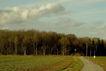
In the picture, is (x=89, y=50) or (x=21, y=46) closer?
(x=21, y=46)

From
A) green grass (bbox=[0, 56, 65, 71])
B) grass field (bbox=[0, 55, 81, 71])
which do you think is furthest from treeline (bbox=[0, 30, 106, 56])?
grass field (bbox=[0, 55, 81, 71])

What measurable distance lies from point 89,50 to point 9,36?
64.5 metres

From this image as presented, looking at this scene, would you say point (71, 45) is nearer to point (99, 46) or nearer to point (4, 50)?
point (99, 46)

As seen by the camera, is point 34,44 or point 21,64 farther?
point 34,44

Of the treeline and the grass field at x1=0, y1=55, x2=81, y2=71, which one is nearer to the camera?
the grass field at x1=0, y1=55, x2=81, y2=71

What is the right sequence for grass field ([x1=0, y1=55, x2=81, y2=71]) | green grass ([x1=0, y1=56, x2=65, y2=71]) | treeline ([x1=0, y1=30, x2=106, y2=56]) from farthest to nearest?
treeline ([x1=0, y1=30, x2=106, y2=56]) < green grass ([x1=0, y1=56, x2=65, y2=71]) < grass field ([x1=0, y1=55, x2=81, y2=71])

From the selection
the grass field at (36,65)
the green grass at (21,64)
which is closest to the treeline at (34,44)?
the green grass at (21,64)

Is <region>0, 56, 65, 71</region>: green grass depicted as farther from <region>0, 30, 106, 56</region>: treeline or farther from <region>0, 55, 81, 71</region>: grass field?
<region>0, 30, 106, 56</region>: treeline

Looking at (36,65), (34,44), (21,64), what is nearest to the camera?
(36,65)

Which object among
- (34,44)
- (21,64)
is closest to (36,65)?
(21,64)

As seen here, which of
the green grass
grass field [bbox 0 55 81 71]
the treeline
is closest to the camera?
grass field [bbox 0 55 81 71]

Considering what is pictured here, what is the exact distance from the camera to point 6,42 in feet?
390

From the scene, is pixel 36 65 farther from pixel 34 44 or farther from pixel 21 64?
pixel 34 44

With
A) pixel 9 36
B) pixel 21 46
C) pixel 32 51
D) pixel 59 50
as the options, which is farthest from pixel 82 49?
pixel 9 36
